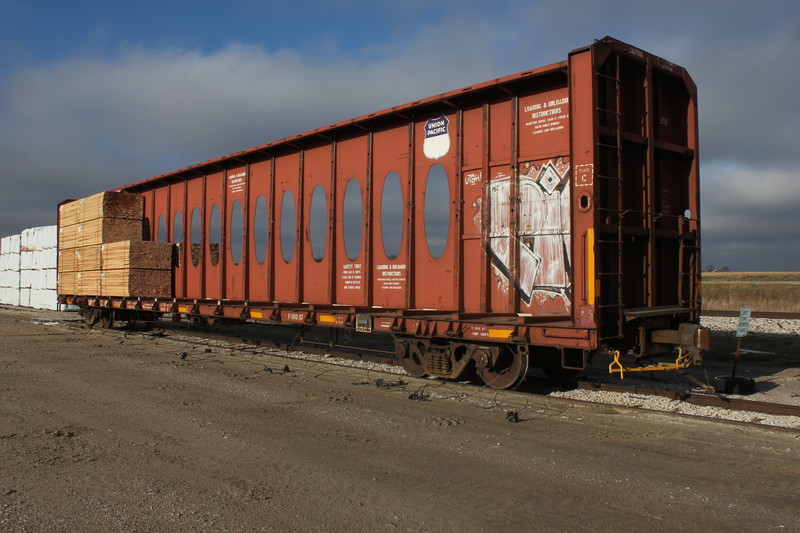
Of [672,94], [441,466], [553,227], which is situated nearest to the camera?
[441,466]

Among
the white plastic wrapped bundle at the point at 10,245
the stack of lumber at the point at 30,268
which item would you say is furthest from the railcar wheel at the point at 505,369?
the white plastic wrapped bundle at the point at 10,245

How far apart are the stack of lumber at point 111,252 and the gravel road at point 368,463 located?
23.5 feet

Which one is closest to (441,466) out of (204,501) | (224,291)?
(204,501)

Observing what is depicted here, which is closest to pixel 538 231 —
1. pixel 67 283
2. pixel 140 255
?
pixel 140 255

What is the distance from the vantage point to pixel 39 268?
31.2m

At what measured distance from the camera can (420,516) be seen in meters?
3.97

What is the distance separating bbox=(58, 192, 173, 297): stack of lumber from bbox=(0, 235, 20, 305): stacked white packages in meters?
19.2

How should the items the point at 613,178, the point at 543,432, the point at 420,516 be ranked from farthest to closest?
the point at 613,178 < the point at 543,432 < the point at 420,516

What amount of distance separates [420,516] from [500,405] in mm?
3477

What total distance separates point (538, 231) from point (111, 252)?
41.1ft

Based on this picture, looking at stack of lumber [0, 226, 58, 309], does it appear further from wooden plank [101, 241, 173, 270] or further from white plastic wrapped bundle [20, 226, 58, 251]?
wooden plank [101, 241, 173, 270]

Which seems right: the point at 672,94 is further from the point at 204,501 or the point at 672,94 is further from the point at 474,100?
the point at 204,501

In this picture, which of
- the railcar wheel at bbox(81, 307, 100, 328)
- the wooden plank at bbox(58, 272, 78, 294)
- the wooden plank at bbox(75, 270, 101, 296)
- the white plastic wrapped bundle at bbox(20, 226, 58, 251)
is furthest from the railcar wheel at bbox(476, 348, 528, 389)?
the white plastic wrapped bundle at bbox(20, 226, 58, 251)

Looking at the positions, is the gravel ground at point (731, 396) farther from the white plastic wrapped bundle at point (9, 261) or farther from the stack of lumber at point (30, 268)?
the white plastic wrapped bundle at point (9, 261)
